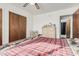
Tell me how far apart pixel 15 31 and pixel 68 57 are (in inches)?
28.2

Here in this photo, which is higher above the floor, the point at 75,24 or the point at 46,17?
the point at 46,17

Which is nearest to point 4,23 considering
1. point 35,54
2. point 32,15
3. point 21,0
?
point 32,15

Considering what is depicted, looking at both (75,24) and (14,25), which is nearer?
(14,25)

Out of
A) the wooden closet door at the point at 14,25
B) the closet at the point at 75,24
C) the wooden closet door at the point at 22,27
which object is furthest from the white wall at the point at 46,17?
the wooden closet door at the point at 14,25

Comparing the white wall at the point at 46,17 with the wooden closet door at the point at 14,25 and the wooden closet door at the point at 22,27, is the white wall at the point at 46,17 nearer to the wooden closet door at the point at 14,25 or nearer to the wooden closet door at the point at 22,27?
the wooden closet door at the point at 22,27

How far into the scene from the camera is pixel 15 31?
3.27ft

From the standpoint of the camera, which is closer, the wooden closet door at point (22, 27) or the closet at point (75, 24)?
the wooden closet door at point (22, 27)

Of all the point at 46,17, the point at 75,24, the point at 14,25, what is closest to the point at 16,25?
the point at 14,25

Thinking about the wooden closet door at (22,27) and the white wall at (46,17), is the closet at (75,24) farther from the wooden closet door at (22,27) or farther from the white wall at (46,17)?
the wooden closet door at (22,27)

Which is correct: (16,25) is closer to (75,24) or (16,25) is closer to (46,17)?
(46,17)

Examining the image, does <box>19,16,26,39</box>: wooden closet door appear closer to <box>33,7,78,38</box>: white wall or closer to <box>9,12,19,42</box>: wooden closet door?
<box>9,12,19,42</box>: wooden closet door

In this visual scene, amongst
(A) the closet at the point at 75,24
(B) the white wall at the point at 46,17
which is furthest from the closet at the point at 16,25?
(A) the closet at the point at 75,24

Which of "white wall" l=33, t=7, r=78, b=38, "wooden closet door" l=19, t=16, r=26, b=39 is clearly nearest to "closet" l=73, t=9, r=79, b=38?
"white wall" l=33, t=7, r=78, b=38

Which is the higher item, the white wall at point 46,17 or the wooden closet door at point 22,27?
the white wall at point 46,17
